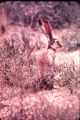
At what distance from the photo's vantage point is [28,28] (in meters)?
4.45

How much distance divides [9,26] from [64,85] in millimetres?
2066

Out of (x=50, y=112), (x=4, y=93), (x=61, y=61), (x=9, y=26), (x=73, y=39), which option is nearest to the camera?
(x=50, y=112)

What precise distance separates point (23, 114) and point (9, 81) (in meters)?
0.72

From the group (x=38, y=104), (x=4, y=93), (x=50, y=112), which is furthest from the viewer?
(x=4, y=93)

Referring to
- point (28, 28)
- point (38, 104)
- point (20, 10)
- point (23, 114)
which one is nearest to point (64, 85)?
point (38, 104)

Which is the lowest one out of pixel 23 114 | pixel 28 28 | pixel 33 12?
pixel 23 114

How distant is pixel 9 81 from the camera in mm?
2984

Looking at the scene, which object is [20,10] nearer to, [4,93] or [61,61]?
[61,61]

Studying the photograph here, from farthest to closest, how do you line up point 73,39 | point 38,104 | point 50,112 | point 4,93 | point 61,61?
point 73,39
point 61,61
point 4,93
point 38,104
point 50,112

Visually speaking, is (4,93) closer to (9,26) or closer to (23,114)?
(23,114)

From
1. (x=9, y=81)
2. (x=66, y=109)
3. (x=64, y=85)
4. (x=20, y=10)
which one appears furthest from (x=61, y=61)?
(x=20, y=10)

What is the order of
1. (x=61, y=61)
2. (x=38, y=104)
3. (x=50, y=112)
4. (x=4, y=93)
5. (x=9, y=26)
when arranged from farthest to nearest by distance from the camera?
1. (x=9, y=26)
2. (x=61, y=61)
3. (x=4, y=93)
4. (x=38, y=104)
5. (x=50, y=112)

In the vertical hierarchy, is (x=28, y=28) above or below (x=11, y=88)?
above

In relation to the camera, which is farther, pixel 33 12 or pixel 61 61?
pixel 33 12
